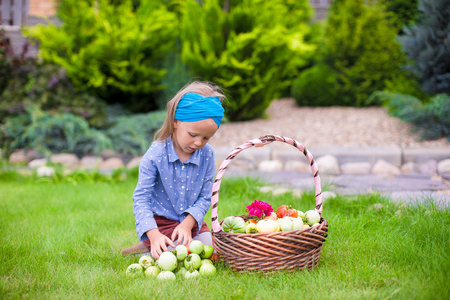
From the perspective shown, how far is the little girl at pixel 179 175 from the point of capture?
6.66ft

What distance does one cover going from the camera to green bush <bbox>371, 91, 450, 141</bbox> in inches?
190

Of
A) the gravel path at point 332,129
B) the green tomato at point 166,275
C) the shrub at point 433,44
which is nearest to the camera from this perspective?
the green tomato at point 166,275

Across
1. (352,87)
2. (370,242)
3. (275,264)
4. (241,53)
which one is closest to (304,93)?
(352,87)

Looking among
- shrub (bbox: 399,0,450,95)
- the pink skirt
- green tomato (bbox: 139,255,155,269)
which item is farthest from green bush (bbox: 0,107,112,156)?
shrub (bbox: 399,0,450,95)

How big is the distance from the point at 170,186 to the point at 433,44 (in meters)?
4.44

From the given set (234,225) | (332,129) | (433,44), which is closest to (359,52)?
(332,129)

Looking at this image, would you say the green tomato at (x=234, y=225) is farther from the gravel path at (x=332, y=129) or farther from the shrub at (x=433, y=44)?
the shrub at (x=433, y=44)

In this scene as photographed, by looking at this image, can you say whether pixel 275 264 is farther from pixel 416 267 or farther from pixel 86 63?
pixel 86 63

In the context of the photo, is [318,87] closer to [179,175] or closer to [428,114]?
[428,114]

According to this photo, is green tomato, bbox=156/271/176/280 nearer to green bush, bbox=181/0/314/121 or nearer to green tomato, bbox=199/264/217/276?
green tomato, bbox=199/264/217/276

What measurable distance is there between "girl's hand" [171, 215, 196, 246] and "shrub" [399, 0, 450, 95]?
4306 millimetres

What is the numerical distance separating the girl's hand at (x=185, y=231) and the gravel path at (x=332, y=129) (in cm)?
327

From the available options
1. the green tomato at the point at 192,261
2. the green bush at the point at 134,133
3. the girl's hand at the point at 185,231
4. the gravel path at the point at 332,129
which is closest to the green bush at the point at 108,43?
the green bush at the point at 134,133

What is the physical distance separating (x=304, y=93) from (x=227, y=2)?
2558 mm
